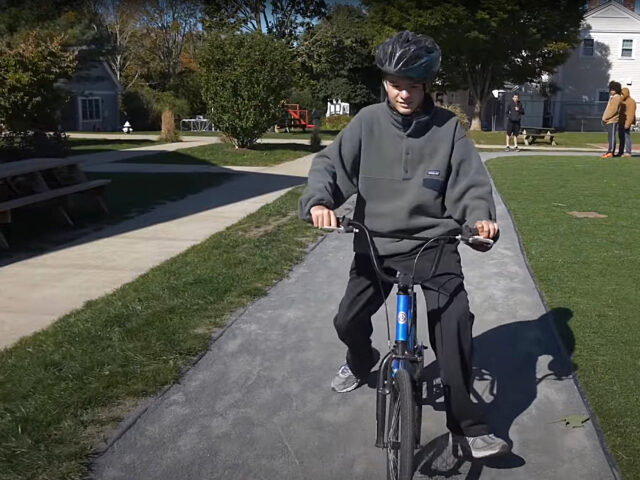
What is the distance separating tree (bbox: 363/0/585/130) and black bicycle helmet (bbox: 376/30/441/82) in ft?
110

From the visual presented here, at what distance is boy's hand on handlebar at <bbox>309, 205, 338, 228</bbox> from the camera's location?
3.05m

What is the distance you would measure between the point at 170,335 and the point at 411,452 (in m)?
2.57

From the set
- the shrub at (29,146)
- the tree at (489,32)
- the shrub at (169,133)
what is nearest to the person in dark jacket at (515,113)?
the tree at (489,32)

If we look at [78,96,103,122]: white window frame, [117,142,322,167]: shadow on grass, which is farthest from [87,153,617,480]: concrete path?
[78,96,103,122]: white window frame

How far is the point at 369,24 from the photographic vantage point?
133ft

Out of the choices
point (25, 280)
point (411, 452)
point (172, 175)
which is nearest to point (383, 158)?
point (411, 452)

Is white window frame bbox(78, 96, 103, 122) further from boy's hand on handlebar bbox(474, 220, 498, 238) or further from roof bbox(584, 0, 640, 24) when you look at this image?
boy's hand on handlebar bbox(474, 220, 498, 238)

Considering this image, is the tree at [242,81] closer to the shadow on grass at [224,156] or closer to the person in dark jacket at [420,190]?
the shadow on grass at [224,156]

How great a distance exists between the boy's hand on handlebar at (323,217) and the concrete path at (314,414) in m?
1.09

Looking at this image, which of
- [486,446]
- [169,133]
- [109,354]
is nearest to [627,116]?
[169,133]

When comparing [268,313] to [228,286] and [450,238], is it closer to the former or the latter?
[228,286]

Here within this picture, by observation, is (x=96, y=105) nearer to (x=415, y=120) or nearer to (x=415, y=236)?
(x=415, y=120)

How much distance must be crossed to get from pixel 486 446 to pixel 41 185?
7007 millimetres

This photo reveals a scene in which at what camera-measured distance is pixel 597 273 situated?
6.85 m
